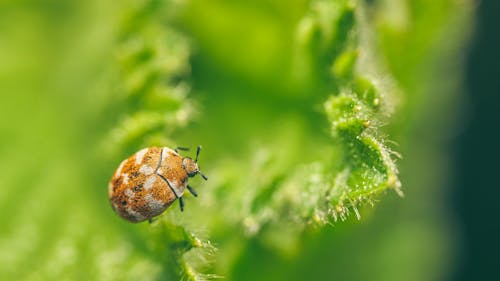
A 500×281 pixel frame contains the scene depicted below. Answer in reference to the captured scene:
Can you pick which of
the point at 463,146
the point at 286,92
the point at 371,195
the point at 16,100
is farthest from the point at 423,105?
the point at 16,100

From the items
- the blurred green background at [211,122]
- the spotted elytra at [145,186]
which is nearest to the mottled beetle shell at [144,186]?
the spotted elytra at [145,186]

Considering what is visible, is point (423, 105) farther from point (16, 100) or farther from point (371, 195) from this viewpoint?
point (16, 100)

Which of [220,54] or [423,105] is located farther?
[423,105]

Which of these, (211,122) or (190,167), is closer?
(190,167)

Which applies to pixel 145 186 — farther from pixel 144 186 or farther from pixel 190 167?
pixel 190 167

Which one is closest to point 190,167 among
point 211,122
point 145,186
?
point 145,186

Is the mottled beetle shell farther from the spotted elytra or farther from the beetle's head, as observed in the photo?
the beetle's head

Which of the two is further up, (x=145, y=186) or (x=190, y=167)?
(x=190, y=167)

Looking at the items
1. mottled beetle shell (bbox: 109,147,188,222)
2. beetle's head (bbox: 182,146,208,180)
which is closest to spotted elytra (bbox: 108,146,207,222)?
mottled beetle shell (bbox: 109,147,188,222)
